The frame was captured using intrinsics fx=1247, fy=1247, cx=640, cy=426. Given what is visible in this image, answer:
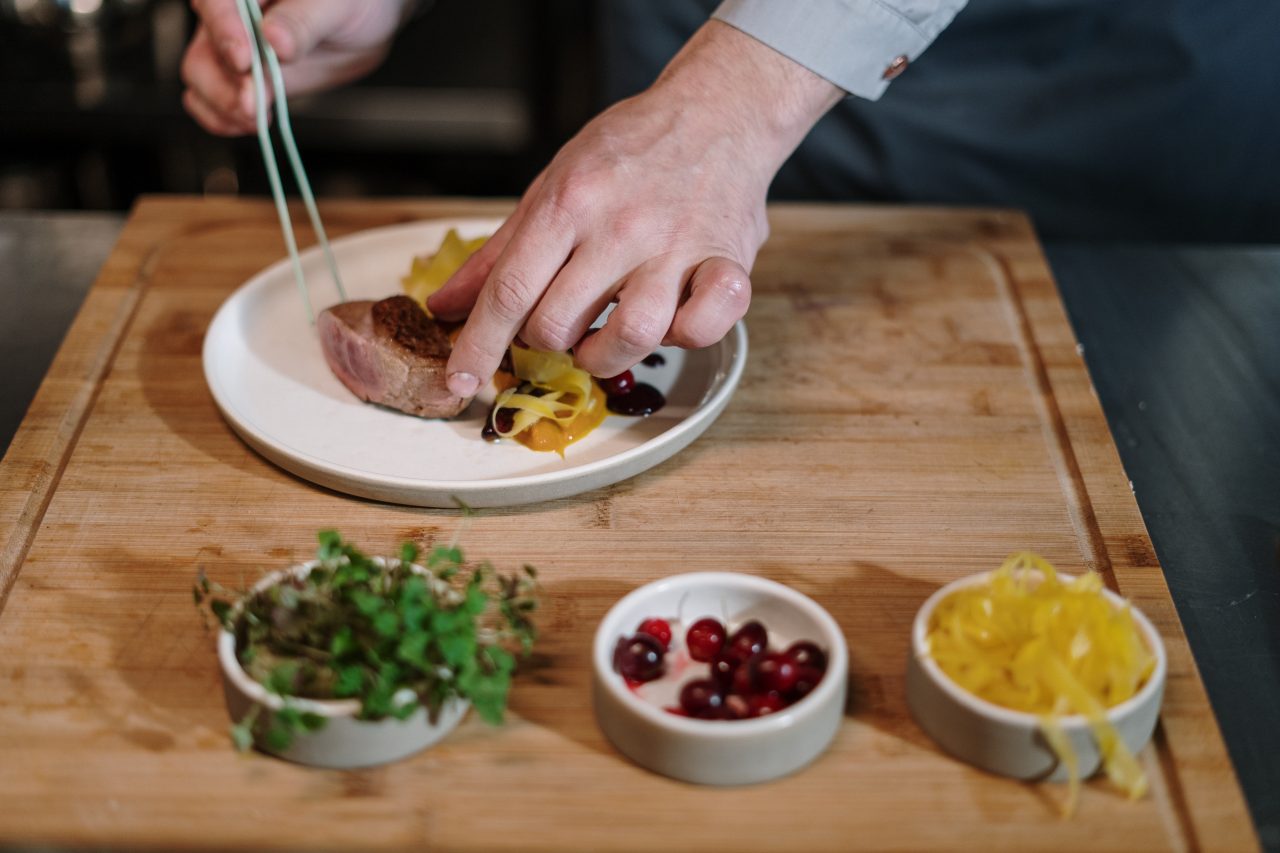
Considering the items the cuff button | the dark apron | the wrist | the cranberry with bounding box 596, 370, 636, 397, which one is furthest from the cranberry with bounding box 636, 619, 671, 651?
the dark apron

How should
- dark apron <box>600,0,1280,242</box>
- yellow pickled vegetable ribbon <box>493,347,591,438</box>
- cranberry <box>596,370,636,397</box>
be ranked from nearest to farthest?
yellow pickled vegetable ribbon <box>493,347,591,438</box>
cranberry <box>596,370,636,397</box>
dark apron <box>600,0,1280,242</box>

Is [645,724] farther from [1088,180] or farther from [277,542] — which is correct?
[1088,180]

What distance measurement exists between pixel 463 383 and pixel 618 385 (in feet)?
0.81

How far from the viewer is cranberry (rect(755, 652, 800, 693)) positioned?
1258 millimetres

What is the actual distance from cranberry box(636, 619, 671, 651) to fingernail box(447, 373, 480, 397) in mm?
473

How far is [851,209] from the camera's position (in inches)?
95.4

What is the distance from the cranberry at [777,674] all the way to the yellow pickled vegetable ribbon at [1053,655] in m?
0.15

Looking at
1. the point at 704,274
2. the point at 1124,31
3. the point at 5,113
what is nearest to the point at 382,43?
the point at 704,274

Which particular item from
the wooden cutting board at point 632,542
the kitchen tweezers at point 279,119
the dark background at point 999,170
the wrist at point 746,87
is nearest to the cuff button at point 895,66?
the wrist at point 746,87

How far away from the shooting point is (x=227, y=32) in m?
2.02

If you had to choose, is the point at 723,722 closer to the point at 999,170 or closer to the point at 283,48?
the point at 283,48

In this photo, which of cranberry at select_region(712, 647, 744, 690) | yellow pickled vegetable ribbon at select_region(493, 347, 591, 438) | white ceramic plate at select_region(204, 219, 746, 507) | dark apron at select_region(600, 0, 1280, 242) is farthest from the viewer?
dark apron at select_region(600, 0, 1280, 242)

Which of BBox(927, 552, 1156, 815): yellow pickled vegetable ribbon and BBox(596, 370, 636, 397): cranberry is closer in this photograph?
BBox(927, 552, 1156, 815): yellow pickled vegetable ribbon

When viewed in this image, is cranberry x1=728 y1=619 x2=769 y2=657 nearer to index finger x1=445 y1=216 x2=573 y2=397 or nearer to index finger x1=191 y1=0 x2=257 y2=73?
index finger x1=445 y1=216 x2=573 y2=397
